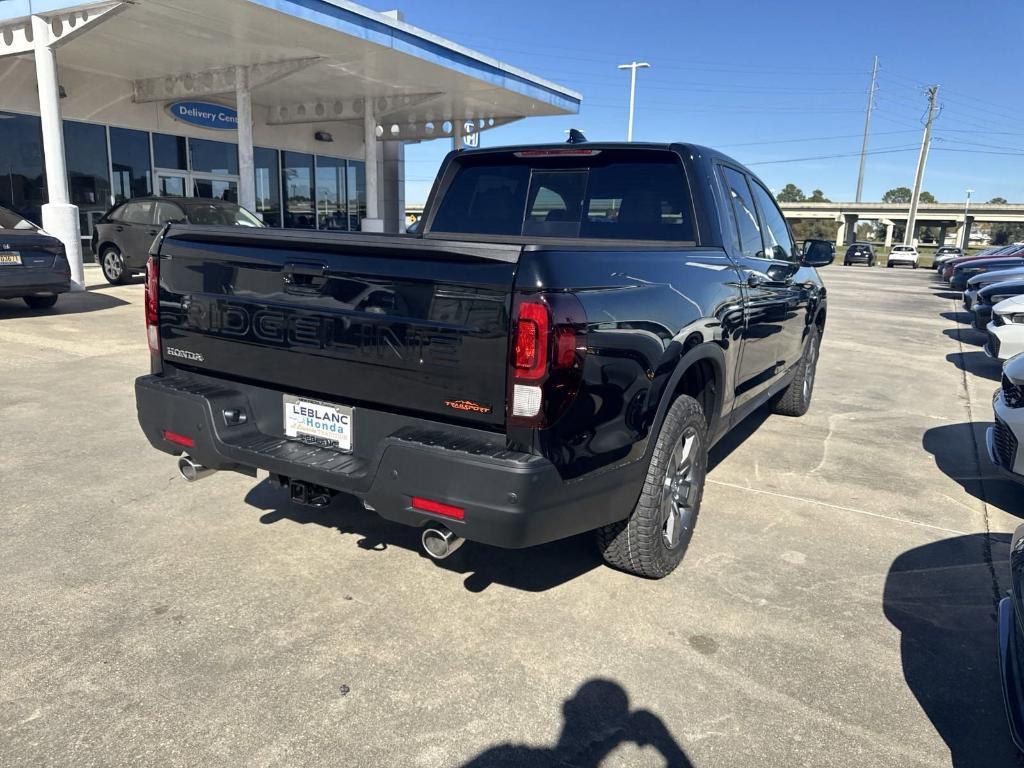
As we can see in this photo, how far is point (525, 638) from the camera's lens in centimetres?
296

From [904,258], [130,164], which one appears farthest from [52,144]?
[904,258]

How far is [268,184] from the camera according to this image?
23.6 m

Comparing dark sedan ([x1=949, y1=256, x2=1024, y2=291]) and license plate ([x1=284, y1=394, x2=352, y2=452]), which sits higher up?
dark sedan ([x1=949, y1=256, x2=1024, y2=291])

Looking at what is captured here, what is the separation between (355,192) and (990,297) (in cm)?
2208

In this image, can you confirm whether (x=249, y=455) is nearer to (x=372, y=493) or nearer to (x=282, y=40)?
(x=372, y=493)

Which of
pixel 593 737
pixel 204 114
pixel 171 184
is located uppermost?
pixel 204 114

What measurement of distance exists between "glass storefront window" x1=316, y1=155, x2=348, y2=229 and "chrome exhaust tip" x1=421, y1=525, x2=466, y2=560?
2393 centimetres

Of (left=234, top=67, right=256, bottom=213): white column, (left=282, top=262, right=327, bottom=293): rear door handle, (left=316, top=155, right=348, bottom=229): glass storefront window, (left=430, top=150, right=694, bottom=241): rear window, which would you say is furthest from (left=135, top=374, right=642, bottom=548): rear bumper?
(left=316, top=155, right=348, bottom=229): glass storefront window

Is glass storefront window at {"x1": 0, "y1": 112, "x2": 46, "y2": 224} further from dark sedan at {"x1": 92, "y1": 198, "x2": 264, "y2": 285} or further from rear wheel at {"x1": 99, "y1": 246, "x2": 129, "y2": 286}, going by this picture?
dark sedan at {"x1": 92, "y1": 198, "x2": 264, "y2": 285}

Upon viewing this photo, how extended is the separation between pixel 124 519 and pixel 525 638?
234cm

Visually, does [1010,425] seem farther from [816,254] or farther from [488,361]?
Answer: [488,361]

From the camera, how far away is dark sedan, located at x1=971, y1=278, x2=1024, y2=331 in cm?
1018

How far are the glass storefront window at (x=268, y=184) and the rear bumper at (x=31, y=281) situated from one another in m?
13.2

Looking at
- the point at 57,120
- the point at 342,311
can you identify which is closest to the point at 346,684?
the point at 342,311
